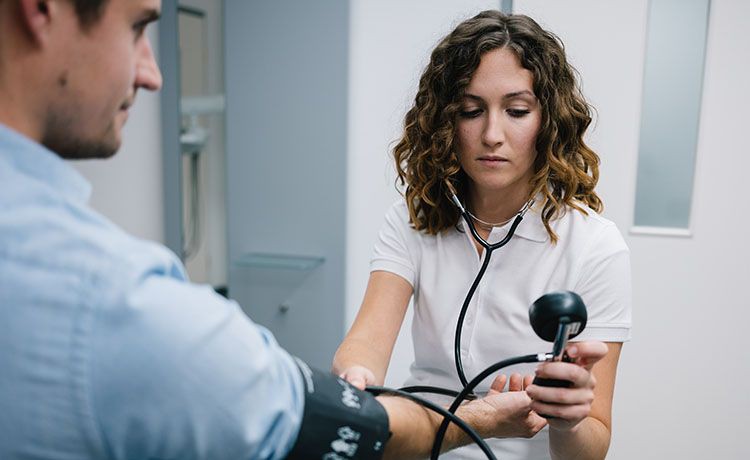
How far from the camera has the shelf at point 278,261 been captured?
1.93m

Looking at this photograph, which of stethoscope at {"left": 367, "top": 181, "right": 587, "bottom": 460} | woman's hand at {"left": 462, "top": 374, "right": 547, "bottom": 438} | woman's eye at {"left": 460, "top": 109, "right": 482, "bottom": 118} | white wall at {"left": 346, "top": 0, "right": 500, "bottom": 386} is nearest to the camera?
stethoscope at {"left": 367, "top": 181, "right": 587, "bottom": 460}

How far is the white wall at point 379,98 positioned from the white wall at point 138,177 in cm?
Answer: 62

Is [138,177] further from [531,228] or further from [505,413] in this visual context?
[505,413]

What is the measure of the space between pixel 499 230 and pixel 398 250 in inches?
7.8

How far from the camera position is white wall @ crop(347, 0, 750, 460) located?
1683mm

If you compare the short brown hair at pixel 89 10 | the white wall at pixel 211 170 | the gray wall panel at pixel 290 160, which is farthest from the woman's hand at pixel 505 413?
the white wall at pixel 211 170

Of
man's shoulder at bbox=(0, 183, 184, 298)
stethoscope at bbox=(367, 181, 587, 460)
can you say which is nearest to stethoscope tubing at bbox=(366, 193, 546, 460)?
stethoscope at bbox=(367, 181, 587, 460)

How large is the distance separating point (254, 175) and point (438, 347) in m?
1.01

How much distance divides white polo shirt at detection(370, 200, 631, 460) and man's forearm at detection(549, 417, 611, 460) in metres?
0.11

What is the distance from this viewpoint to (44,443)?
0.46 metres

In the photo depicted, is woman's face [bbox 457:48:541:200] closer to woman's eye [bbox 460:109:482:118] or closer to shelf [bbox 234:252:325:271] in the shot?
woman's eye [bbox 460:109:482:118]

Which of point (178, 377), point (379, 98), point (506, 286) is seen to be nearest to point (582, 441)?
point (506, 286)

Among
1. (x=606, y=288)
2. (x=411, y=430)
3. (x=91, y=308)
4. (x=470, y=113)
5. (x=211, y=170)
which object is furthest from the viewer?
(x=211, y=170)

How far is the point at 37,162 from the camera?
0.49 meters
